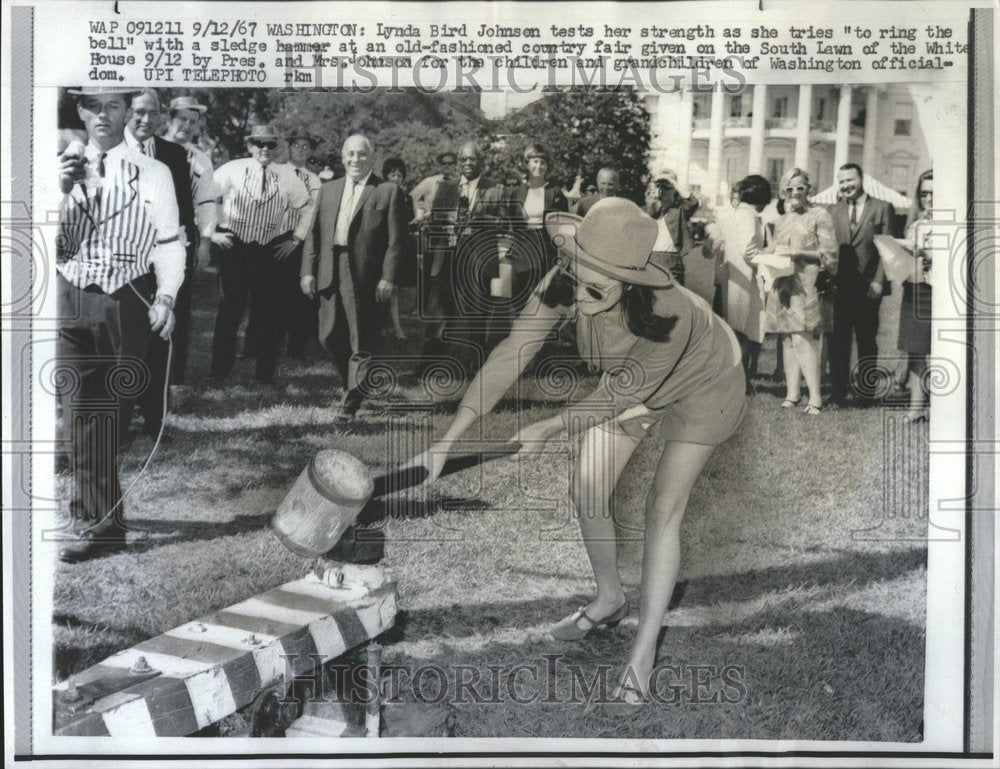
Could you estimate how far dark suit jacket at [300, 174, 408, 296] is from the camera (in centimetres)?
253

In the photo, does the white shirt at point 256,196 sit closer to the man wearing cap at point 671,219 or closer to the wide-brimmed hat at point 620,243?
the wide-brimmed hat at point 620,243

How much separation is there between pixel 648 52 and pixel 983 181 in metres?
1.01

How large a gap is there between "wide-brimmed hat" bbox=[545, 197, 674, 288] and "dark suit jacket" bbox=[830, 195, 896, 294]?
50 centimetres

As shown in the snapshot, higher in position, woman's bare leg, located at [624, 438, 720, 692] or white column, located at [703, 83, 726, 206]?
white column, located at [703, 83, 726, 206]

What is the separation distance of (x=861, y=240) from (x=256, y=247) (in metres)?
1.69

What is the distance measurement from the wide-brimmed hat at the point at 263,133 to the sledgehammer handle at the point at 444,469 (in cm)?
99

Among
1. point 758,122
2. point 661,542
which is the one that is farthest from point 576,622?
point 758,122

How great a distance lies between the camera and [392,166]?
2.53 m

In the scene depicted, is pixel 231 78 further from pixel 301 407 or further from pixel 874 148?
pixel 874 148

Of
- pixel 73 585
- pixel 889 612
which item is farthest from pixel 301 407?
pixel 889 612

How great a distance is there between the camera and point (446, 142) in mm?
2520

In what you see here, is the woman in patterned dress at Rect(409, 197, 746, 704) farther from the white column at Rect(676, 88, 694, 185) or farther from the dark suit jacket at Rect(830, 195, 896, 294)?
the dark suit jacket at Rect(830, 195, 896, 294)

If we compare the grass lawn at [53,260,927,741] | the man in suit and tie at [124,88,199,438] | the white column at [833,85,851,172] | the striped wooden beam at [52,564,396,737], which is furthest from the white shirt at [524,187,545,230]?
the striped wooden beam at [52,564,396,737]

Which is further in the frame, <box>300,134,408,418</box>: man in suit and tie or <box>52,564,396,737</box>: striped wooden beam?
<box>300,134,408,418</box>: man in suit and tie
